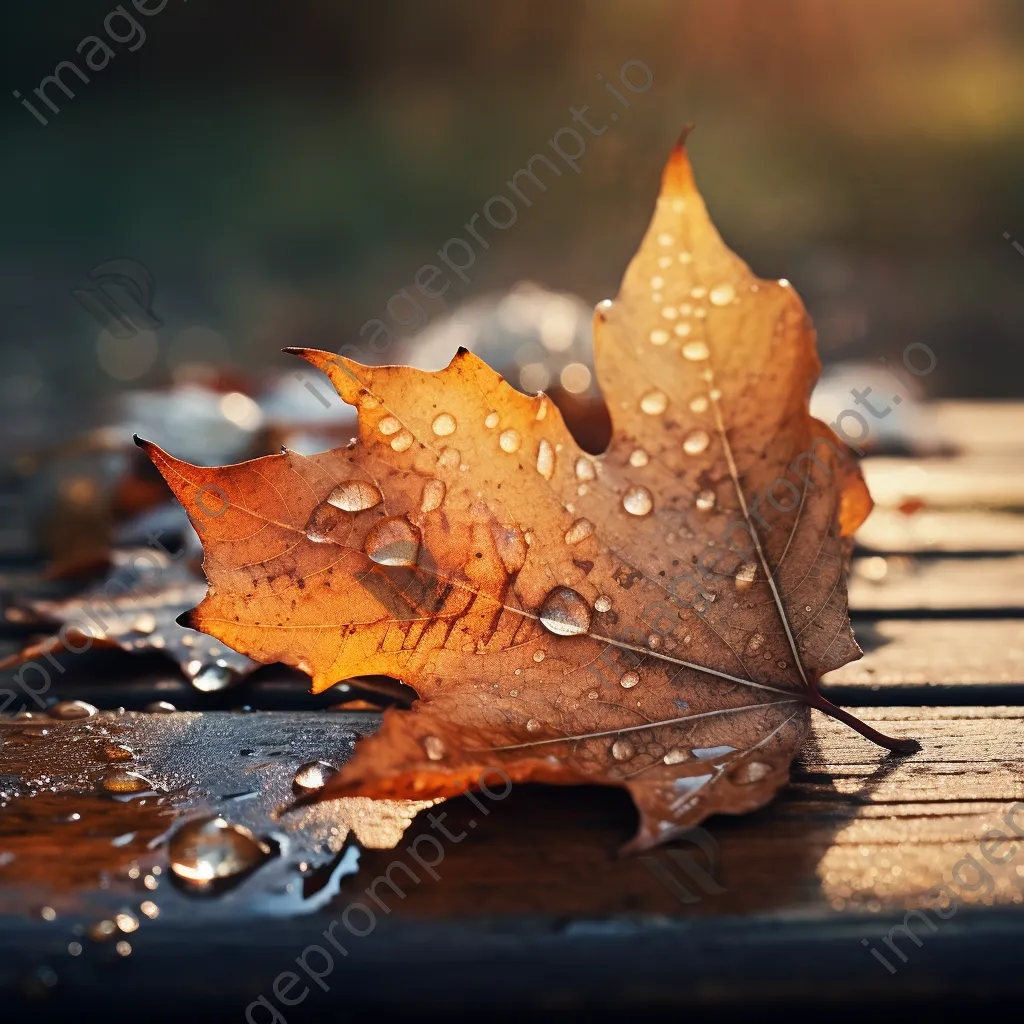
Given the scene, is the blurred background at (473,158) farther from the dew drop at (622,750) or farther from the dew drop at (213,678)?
the dew drop at (622,750)

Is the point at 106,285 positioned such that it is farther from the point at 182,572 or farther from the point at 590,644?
the point at 590,644

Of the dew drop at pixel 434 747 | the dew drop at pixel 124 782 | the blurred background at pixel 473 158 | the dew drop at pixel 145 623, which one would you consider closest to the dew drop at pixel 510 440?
the dew drop at pixel 434 747

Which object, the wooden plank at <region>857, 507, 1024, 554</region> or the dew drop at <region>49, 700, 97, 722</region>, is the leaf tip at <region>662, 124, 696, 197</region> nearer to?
the dew drop at <region>49, 700, 97, 722</region>

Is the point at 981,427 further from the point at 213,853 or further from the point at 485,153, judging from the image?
the point at 485,153

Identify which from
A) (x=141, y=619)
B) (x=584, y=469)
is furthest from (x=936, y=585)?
(x=141, y=619)

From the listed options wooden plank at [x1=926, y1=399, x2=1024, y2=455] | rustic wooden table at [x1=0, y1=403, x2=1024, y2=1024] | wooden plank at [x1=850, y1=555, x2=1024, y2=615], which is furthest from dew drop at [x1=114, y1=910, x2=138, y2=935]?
wooden plank at [x1=926, y1=399, x2=1024, y2=455]

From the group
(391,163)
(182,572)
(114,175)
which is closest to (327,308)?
(391,163)

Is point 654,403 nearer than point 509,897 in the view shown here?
No
